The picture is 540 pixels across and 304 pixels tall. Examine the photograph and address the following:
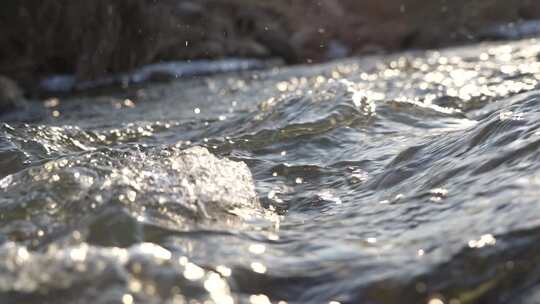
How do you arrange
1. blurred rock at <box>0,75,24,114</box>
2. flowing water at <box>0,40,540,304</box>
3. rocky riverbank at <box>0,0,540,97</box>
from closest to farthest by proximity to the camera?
1. flowing water at <box>0,40,540,304</box>
2. blurred rock at <box>0,75,24,114</box>
3. rocky riverbank at <box>0,0,540,97</box>

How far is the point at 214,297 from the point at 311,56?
34.3ft

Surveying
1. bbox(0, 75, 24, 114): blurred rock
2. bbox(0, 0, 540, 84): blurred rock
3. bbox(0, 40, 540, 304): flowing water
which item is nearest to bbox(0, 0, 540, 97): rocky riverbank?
bbox(0, 0, 540, 84): blurred rock

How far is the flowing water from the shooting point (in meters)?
1.59

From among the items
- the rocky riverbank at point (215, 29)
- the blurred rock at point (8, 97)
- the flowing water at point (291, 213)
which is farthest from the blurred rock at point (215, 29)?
the flowing water at point (291, 213)

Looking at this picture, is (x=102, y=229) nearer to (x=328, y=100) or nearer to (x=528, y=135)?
(x=528, y=135)

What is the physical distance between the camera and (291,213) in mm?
2402

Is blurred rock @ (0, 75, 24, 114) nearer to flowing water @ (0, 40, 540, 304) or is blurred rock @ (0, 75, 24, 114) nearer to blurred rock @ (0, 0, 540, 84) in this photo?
blurred rock @ (0, 0, 540, 84)

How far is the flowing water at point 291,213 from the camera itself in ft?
5.21

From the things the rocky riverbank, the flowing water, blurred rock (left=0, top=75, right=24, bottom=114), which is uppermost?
the flowing water

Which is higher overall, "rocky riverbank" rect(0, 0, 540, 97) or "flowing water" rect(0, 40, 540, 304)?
"flowing water" rect(0, 40, 540, 304)

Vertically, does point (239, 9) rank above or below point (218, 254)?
below

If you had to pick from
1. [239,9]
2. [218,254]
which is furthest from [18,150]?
[239,9]

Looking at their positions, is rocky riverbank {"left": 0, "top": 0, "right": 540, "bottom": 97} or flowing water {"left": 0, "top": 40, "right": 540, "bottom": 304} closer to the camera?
flowing water {"left": 0, "top": 40, "right": 540, "bottom": 304}

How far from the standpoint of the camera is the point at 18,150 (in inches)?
125
